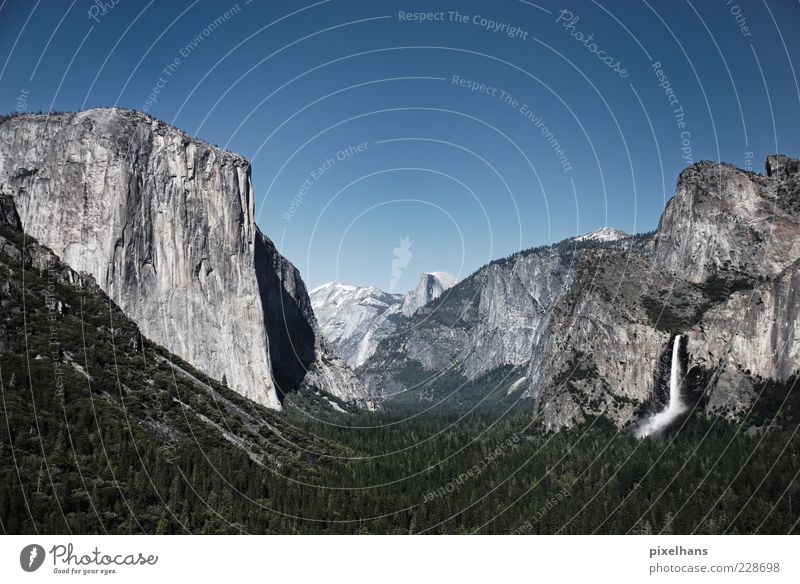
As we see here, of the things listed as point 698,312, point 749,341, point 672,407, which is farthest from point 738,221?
point 672,407

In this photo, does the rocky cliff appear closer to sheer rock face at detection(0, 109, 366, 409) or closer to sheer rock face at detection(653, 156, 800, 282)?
sheer rock face at detection(653, 156, 800, 282)

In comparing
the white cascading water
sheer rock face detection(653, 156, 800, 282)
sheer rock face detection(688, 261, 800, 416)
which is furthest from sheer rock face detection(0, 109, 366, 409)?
sheer rock face detection(653, 156, 800, 282)

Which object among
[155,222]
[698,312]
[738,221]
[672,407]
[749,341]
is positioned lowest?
[672,407]

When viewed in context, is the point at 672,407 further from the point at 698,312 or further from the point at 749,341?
the point at 698,312

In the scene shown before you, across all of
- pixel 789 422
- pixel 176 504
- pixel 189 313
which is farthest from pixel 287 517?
pixel 189 313

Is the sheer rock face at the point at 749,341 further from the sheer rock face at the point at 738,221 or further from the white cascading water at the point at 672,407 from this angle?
the sheer rock face at the point at 738,221
